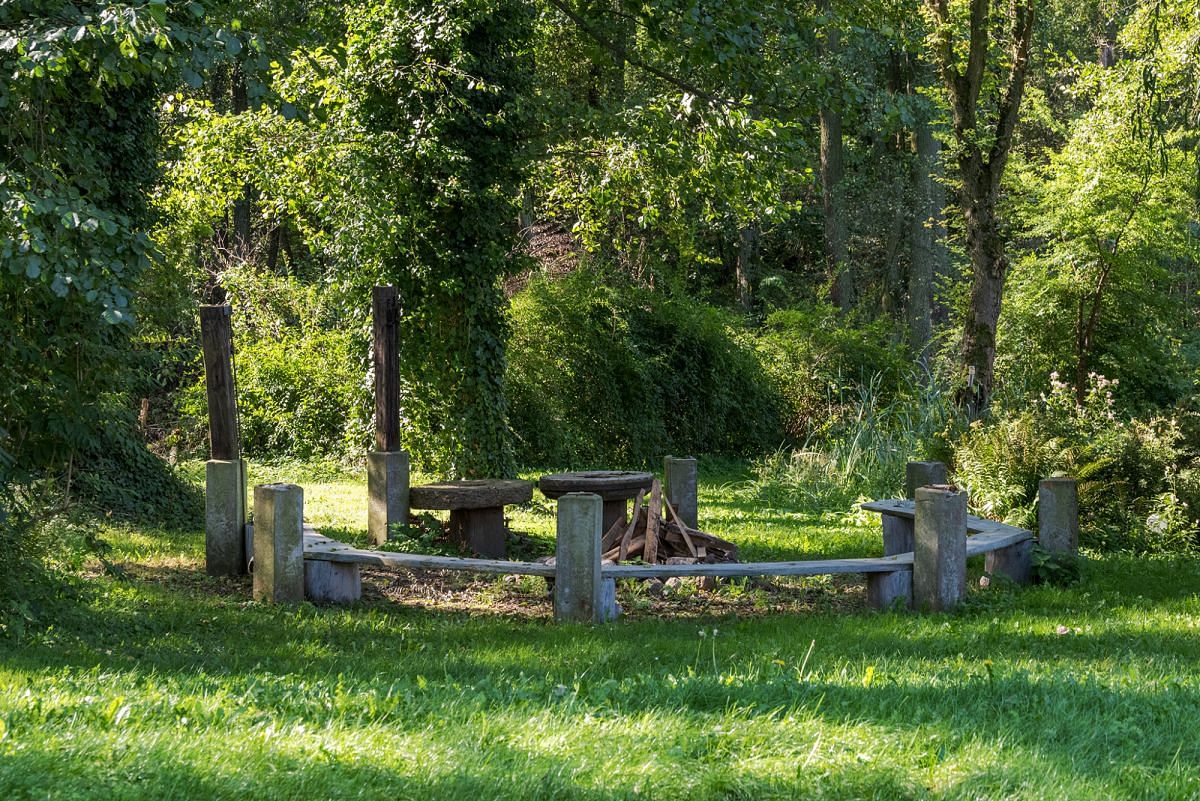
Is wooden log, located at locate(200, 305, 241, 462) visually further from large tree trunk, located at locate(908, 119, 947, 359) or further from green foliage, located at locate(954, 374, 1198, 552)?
large tree trunk, located at locate(908, 119, 947, 359)

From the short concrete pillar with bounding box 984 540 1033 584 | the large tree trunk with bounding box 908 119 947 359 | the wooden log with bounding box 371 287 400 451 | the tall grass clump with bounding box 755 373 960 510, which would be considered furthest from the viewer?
the large tree trunk with bounding box 908 119 947 359

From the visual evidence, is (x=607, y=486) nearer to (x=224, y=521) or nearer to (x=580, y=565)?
(x=580, y=565)

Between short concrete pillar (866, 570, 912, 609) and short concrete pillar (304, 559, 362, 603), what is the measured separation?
4.04 m

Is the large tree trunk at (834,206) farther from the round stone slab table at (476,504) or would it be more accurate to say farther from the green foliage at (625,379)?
the round stone slab table at (476,504)

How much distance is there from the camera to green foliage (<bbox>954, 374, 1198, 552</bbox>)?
37.0 ft

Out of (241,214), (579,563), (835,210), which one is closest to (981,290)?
(579,563)

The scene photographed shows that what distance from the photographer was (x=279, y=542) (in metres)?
8.96

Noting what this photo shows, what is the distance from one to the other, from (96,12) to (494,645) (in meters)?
4.50

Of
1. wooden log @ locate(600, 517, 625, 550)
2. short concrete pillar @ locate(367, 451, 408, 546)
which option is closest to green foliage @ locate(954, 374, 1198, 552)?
wooden log @ locate(600, 517, 625, 550)

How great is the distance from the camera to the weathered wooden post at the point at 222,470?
9.99 metres

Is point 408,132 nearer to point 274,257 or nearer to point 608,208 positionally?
point 608,208

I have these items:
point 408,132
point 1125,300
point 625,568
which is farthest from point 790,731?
point 1125,300

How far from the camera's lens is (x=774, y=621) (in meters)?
8.65

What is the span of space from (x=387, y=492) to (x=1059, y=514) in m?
5.78
